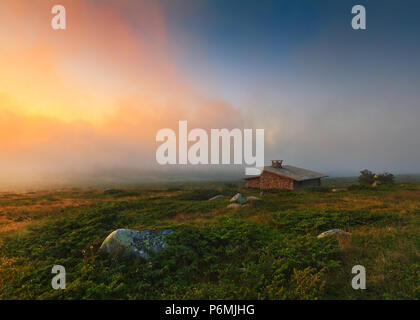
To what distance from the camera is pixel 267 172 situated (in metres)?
33.3

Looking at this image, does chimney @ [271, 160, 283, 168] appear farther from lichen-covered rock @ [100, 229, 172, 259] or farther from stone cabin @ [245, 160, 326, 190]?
lichen-covered rock @ [100, 229, 172, 259]

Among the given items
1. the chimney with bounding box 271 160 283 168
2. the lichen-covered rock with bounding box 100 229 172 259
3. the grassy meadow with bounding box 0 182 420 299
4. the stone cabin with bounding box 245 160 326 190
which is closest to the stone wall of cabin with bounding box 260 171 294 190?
the stone cabin with bounding box 245 160 326 190

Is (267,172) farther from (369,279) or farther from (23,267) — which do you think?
(23,267)

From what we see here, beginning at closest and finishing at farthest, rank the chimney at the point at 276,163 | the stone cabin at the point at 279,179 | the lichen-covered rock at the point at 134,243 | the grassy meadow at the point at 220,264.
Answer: the grassy meadow at the point at 220,264 → the lichen-covered rock at the point at 134,243 → the stone cabin at the point at 279,179 → the chimney at the point at 276,163

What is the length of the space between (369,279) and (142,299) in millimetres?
6461

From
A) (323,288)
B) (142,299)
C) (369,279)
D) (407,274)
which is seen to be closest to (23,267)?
(142,299)

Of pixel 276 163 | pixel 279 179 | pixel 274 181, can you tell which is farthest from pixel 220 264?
pixel 276 163

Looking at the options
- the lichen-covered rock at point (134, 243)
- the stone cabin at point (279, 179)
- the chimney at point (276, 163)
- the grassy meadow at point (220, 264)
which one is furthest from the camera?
the chimney at point (276, 163)

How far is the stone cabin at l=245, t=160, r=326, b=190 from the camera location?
2976cm

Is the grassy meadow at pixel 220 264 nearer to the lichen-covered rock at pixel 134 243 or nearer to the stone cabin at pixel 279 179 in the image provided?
the lichen-covered rock at pixel 134 243

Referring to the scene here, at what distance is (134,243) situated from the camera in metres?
6.51

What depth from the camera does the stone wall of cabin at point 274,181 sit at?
29.9 meters

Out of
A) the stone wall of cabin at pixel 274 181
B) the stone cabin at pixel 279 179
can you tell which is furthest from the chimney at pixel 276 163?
the stone wall of cabin at pixel 274 181

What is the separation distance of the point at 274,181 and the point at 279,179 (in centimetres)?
106
